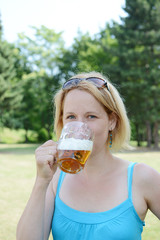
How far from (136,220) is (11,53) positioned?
24.3 m

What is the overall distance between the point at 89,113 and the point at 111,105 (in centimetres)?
23

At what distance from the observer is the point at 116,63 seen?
79.6 ft

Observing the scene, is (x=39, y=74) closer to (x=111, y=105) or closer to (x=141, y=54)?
(x=141, y=54)

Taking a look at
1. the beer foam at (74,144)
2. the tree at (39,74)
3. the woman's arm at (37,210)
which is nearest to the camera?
the beer foam at (74,144)

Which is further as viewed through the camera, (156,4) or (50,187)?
(156,4)

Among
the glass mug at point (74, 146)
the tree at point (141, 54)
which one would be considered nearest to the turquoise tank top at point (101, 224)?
the glass mug at point (74, 146)

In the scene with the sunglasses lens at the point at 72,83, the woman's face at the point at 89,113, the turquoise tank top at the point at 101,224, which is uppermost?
the sunglasses lens at the point at 72,83

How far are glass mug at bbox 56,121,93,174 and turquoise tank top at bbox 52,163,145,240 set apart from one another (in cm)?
34

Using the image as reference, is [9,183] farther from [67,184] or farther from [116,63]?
[116,63]

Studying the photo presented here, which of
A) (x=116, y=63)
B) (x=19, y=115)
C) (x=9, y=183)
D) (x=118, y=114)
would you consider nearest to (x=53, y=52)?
(x=19, y=115)

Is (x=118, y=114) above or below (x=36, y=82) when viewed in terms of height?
below

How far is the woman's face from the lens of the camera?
1677 mm

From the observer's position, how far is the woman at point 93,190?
159 cm

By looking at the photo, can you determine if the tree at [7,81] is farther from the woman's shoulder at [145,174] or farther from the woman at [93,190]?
the woman's shoulder at [145,174]
